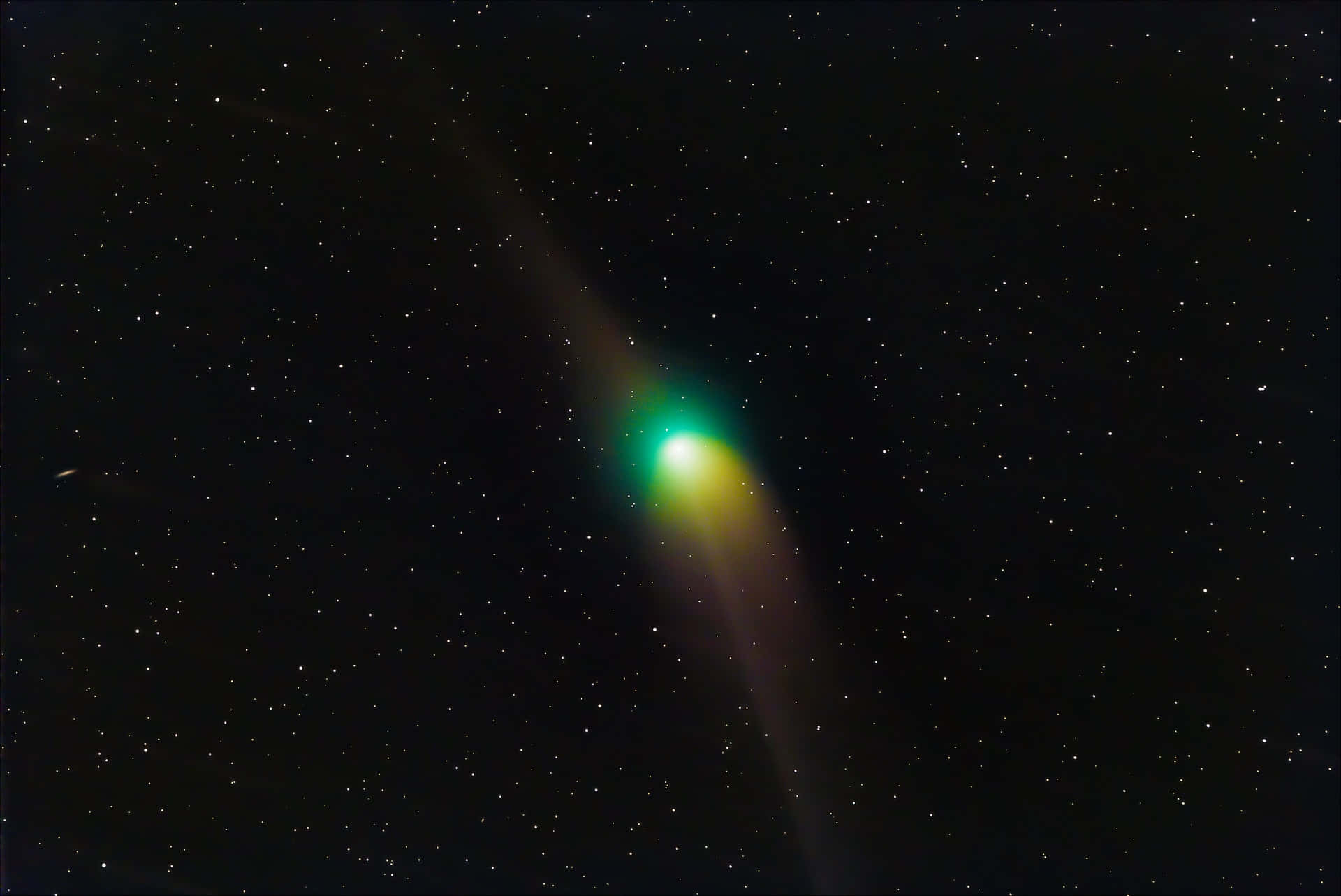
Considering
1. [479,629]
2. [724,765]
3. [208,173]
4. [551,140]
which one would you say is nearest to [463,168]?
[551,140]

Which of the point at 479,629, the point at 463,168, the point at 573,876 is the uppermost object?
the point at 463,168

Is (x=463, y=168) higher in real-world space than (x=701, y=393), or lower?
higher

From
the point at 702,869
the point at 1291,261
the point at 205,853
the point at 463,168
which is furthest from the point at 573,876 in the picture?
the point at 1291,261

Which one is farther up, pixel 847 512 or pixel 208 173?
pixel 208 173

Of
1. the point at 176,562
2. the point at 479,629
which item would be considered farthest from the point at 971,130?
the point at 176,562

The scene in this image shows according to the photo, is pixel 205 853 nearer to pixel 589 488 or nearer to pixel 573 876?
pixel 573 876

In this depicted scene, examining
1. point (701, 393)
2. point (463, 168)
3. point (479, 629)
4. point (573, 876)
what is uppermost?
point (463, 168)

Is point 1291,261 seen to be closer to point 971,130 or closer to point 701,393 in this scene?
point 971,130

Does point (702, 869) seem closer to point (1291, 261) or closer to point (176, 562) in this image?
point (176, 562)
